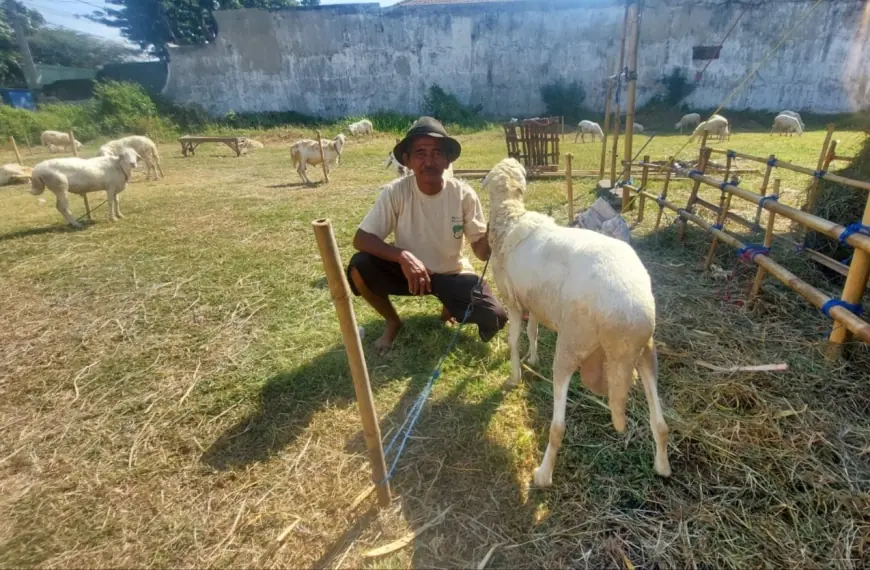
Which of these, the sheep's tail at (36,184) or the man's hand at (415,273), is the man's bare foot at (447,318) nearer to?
the man's hand at (415,273)

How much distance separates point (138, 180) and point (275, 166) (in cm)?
406

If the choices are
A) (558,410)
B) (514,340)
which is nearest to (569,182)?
(514,340)

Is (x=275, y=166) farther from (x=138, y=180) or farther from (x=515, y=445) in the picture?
(x=515, y=445)

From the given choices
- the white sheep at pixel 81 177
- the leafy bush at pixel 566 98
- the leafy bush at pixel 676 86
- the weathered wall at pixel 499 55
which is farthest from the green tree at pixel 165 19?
the white sheep at pixel 81 177

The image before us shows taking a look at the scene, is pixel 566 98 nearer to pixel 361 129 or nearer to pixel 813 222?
pixel 361 129

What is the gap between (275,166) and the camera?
14.7m

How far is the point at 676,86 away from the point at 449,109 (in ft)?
44.0

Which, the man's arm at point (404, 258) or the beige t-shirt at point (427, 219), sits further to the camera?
the beige t-shirt at point (427, 219)

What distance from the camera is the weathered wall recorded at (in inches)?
898

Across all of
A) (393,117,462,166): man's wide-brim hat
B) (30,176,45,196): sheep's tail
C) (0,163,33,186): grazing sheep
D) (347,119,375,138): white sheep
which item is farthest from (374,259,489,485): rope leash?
(347,119,375,138): white sheep

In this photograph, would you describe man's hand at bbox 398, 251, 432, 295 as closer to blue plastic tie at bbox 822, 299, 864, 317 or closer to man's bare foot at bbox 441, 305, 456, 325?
man's bare foot at bbox 441, 305, 456, 325

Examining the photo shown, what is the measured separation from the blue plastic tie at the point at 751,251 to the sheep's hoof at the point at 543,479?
10.3 feet

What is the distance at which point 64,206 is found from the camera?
25.2ft

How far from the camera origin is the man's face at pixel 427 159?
3.24 metres
